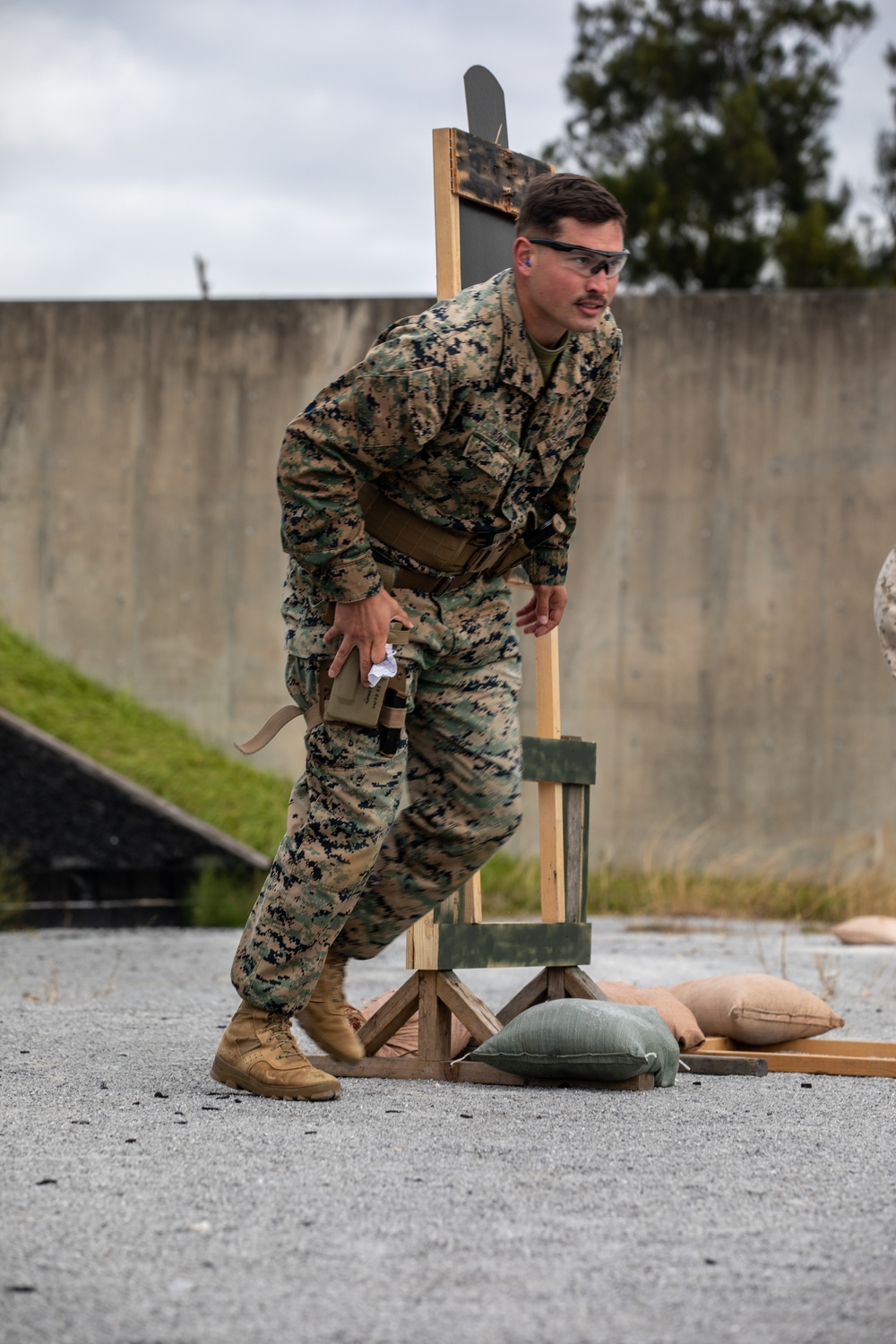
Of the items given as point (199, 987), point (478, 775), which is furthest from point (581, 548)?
point (478, 775)

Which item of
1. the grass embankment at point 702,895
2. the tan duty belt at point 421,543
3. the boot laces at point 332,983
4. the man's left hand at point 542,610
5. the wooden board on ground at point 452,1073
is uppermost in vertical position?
the tan duty belt at point 421,543

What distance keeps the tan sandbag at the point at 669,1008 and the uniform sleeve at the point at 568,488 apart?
0.92 meters

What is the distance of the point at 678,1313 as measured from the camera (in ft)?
4.68

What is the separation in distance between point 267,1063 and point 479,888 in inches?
28.9

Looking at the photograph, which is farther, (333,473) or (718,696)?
(718,696)

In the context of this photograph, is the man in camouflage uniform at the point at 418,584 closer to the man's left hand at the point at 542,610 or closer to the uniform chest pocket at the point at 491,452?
the uniform chest pocket at the point at 491,452

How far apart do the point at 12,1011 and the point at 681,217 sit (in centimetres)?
1327

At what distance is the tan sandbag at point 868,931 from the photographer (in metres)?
6.11

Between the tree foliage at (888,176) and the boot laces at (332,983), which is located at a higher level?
the tree foliage at (888,176)

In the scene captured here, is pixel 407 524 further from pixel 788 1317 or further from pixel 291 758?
pixel 291 758

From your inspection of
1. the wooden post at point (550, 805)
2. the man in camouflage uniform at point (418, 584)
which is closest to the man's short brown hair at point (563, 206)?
the man in camouflage uniform at point (418, 584)

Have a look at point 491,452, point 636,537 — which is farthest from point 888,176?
point 491,452

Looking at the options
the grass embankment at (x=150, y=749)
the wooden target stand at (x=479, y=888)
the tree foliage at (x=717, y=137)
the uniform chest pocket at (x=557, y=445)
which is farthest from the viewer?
the tree foliage at (x=717, y=137)

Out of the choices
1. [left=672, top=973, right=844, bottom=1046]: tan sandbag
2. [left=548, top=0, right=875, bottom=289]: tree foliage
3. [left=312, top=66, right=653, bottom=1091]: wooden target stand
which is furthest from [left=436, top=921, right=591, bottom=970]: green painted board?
[left=548, top=0, right=875, bottom=289]: tree foliage
